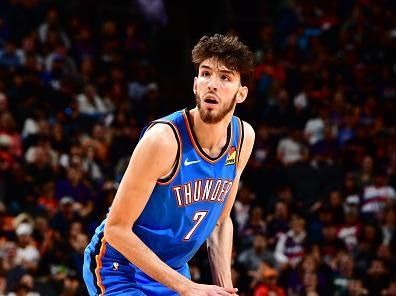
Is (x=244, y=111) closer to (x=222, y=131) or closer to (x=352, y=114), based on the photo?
(x=352, y=114)

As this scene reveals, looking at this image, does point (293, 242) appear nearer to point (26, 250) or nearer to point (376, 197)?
point (376, 197)

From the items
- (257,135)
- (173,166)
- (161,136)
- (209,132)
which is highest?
(257,135)

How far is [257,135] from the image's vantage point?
1428cm

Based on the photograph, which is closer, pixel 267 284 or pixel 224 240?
pixel 224 240

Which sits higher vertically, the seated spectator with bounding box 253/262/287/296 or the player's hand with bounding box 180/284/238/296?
the seated spectator with bounding box 253/262/287/296

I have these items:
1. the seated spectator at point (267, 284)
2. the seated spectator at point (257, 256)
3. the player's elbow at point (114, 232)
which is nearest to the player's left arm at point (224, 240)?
the player's elbow at point (114, 232)

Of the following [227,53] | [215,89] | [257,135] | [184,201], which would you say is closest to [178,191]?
[184,201]

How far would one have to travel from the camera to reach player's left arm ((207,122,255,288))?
18.1ft

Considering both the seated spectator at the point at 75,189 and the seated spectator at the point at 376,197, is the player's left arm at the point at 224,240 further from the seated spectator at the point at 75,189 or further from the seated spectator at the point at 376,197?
the seated spectator at the point at 376,197

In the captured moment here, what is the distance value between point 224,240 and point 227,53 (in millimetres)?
1205

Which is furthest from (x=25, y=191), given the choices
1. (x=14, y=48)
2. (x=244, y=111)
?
(x=244, y=111)

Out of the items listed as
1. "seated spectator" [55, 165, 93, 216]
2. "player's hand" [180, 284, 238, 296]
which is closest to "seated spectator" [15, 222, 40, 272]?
"seated spectator" [55, 165, 93, 216]

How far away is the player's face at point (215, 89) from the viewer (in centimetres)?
501

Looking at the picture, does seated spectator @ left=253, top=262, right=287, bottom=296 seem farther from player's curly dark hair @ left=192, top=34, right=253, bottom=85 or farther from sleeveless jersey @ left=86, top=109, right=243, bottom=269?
player's curly dark hair @ left=192, top=34, right=253, bottom=85
